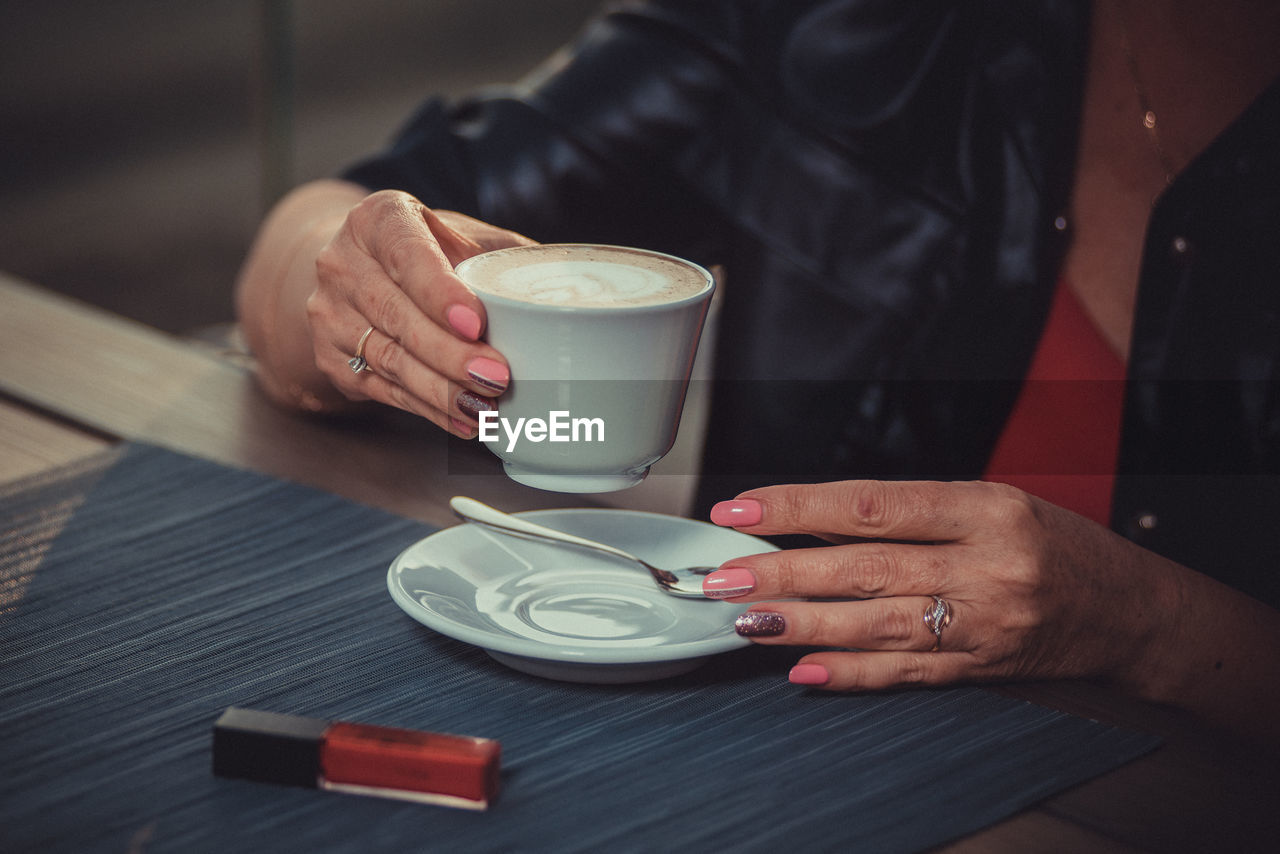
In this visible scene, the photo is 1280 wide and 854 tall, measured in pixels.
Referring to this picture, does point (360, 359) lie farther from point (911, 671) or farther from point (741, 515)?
point (911, 671)

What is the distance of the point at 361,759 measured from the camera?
0.54 m

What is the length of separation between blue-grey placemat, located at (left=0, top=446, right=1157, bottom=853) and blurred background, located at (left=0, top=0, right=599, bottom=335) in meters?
2.63

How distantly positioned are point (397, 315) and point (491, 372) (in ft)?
0.39

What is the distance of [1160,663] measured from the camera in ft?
2.49

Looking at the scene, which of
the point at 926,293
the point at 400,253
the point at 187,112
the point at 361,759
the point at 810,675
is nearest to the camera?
the point at 361,759

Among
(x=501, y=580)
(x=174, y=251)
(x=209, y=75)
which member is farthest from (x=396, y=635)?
(x=209, y=75)

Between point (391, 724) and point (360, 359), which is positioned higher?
point (360, 359)

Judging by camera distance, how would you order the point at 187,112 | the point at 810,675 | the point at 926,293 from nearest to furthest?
the point at 810,675 < the point at 926,293 < the point at 187,112

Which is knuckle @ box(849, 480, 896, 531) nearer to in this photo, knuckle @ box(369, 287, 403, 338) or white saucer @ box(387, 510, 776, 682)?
white saucer @ box(387, 510, 776, 682)

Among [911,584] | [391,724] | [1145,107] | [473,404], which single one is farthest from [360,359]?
[1145,107]

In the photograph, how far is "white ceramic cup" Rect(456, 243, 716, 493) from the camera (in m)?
0.62

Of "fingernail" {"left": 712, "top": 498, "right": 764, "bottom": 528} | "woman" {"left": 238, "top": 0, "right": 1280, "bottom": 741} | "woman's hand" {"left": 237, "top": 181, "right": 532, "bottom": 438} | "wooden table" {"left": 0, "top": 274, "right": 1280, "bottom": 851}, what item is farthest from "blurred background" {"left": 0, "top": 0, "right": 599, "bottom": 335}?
"fingernail" {"left": 712, "top": 498, "right": 764, "bottom": 528}

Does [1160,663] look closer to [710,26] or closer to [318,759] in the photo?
[318,759]

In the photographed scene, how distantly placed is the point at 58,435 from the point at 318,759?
64 cm
